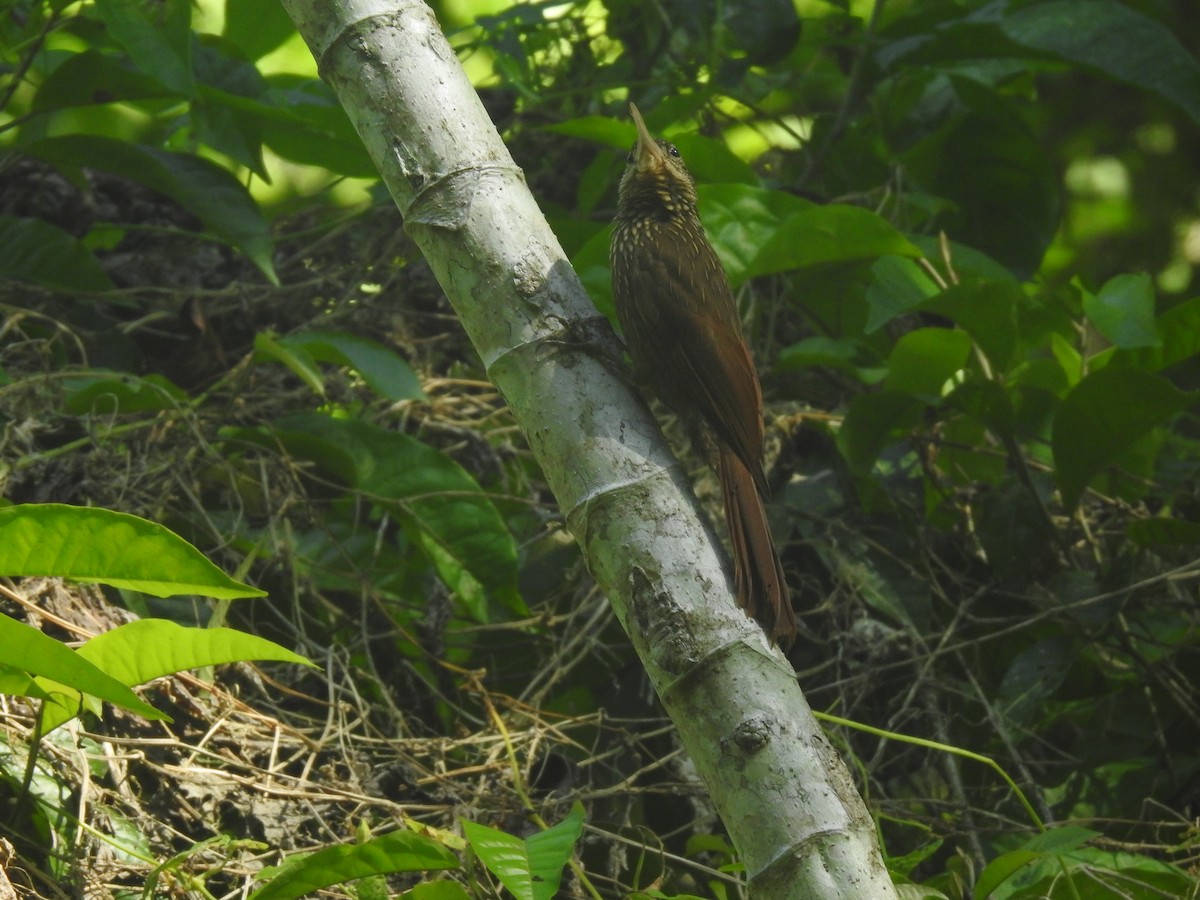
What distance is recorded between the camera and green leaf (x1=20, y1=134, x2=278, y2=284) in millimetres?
2604

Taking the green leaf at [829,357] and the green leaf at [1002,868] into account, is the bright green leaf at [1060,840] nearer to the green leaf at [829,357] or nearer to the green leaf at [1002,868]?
the green leaf at [1002,868]

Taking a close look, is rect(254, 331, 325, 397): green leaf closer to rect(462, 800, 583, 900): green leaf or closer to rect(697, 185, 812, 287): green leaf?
rect(697, 185, 812, 287): green leaf

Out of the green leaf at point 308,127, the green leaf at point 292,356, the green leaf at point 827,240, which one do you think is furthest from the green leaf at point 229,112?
the green leaf at point 827,240

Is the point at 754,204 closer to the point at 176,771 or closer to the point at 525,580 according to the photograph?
the point at 525,580

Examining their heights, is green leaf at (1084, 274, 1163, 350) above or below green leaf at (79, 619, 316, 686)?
below

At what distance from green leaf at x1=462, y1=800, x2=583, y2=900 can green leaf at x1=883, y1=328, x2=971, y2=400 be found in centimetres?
129

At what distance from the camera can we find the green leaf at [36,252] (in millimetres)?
2641

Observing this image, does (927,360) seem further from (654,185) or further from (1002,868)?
(1002,868)

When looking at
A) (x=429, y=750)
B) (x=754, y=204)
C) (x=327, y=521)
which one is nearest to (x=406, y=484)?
(x=327, y=521)

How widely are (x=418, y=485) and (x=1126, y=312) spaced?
4.67 ft

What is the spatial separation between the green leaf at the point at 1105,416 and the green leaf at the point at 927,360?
0.23 metres

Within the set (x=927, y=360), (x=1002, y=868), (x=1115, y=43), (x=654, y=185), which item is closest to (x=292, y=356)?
(x=654, y=185)

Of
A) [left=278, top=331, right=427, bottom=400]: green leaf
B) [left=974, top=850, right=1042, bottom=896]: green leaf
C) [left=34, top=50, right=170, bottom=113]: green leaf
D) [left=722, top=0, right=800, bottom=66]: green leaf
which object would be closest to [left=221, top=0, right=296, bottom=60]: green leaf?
[left=34, top=50, right=170, bottom=113]: green leaf

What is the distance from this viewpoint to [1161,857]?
2.29 metres
